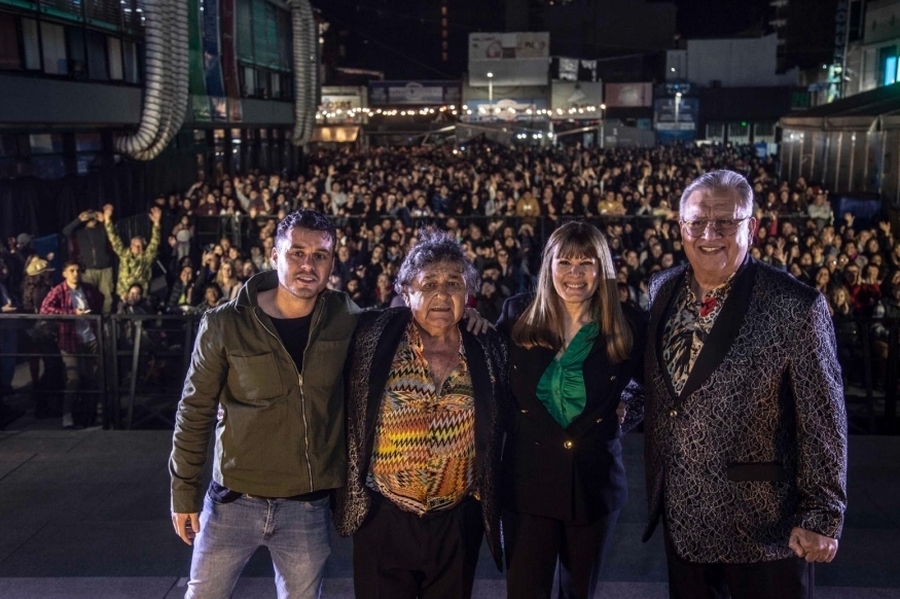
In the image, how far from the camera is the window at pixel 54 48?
47.9ft

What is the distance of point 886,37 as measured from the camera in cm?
3009

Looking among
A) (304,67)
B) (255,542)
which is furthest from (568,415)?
(304,67)

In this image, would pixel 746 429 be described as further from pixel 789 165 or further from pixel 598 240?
pixel 789 165

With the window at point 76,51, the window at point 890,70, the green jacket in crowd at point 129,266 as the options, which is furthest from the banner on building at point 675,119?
the green jacket in crowd at point 129,266

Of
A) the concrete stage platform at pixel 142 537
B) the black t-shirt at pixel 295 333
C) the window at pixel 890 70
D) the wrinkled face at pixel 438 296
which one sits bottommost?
the concrete stage platform at pixel 142 537

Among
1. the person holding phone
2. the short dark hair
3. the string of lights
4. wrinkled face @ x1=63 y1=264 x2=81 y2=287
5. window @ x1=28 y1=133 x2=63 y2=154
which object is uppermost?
the string of lights

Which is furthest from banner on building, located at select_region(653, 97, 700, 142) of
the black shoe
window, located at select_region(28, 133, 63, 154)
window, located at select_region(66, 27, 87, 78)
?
the black shoe

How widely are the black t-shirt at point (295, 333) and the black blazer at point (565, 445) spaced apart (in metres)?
0.79

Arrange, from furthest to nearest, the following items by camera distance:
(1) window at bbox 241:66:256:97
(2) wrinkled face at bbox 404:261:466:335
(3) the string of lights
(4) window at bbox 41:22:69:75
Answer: (3) the string of lights < (1) window at bbox 241:66:256:97 < (4) window at bbox 41:22:69:75 < (2) wrinkled face at bbox 404:261:466:335

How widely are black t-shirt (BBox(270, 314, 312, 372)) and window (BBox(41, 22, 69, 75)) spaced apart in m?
13.5

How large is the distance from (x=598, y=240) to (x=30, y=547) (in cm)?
354

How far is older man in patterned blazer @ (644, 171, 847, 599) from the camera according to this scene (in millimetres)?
2814

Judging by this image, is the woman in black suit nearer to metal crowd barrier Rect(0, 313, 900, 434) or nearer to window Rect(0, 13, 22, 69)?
metal crowd barrier Rect(0, 313, 900, 434)

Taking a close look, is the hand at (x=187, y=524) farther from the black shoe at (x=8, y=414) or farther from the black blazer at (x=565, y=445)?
the black shoe at (x=8, y=414)
